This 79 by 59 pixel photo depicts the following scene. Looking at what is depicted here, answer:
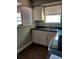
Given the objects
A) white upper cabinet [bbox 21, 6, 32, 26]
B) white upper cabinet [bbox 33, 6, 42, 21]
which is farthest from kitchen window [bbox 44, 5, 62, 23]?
white upper cabinet [bbox 21, 6, 32, 26]

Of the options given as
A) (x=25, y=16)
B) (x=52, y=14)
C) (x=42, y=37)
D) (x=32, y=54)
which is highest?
(x=52, y=14)

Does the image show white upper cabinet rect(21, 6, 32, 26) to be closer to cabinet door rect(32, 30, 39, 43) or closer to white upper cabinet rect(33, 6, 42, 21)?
white upper cabinet rect(33, 6, 42, 21)

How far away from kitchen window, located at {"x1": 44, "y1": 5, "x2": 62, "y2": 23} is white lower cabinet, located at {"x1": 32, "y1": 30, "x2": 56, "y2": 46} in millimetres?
895

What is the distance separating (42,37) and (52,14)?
1370mm

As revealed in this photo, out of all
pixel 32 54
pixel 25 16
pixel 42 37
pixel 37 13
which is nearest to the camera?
pixel 32 54

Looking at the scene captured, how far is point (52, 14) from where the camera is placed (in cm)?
523

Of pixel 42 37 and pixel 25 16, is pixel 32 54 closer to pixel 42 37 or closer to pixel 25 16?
pixel 42 37

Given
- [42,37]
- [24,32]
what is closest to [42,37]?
[42,37]

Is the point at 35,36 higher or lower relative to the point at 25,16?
lower

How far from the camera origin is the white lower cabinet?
459cm

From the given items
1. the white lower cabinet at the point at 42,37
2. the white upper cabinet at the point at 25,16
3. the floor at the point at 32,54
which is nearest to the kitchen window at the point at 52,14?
the white lower cabinet at the point at 42,37
